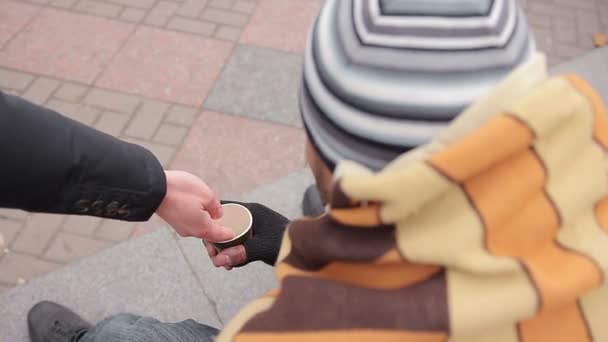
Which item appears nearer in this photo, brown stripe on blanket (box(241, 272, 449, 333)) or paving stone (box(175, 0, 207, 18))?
brown stripe on blanket (box(241, 272, 449, 333))

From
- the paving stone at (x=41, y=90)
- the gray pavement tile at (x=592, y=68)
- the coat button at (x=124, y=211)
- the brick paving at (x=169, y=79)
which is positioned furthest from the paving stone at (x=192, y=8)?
the coat button at (x=124, y=211)

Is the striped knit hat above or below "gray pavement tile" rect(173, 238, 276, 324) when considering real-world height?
above

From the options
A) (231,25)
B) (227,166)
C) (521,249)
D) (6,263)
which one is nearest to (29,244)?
(6,263)

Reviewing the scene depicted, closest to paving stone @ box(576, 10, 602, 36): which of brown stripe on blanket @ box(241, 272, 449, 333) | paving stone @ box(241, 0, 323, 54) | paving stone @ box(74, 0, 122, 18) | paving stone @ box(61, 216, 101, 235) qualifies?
paving stone @ box(241, 0, 323, 54)

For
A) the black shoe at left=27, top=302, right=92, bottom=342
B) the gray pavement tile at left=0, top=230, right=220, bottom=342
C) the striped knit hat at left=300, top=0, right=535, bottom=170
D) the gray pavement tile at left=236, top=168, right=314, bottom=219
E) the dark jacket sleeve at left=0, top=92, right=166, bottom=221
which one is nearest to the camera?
the striped knit hat at left=300, top=0, right=535, bottom=170

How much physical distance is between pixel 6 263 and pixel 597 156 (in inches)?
89.0

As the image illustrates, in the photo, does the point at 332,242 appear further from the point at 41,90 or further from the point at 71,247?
the point at 41,90

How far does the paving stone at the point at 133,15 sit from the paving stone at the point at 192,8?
0.22 metres

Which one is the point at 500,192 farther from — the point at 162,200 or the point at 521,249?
the point at 162,200

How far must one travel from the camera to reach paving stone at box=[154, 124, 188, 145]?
2.84 metres

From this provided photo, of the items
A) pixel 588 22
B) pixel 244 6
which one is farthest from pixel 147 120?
pixel 588 22

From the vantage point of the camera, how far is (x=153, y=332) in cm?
151

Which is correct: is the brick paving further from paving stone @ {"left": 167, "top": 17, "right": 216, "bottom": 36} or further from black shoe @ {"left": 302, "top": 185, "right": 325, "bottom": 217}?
A: black shoe @ {"left": 302, "top": 185, "right": 325, "bottom": 217}

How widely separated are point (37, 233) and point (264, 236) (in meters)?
1.25
